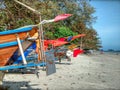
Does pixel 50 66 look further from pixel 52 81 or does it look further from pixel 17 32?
pixel 52 81

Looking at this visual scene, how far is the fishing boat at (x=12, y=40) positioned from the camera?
29.3ft

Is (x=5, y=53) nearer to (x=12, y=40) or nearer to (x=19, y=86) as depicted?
(x=12, y=40)

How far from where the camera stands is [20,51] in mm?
9070

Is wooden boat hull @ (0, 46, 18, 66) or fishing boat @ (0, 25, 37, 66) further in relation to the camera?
wooden boat hull @ (0, 46, 18, 66)

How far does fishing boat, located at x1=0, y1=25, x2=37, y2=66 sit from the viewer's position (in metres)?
8.92

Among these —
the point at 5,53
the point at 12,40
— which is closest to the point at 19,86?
the point at 5,53

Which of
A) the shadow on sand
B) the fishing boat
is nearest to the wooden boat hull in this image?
the fishing boat

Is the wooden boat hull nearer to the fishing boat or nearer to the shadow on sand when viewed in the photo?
the fishing boat

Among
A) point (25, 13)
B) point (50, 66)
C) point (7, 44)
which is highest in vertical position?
point (25, 13)

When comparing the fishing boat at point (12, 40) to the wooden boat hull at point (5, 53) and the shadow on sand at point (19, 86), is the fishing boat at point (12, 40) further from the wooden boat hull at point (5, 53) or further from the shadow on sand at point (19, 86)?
the shadow on sand at point (19, 86)

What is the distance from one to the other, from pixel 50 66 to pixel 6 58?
1.45 meters

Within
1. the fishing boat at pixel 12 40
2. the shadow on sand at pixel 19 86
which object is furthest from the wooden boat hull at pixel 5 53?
the shadow on sand at pixel 19 86

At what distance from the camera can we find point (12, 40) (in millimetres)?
9023

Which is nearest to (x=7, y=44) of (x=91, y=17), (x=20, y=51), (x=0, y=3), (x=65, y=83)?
(x=20, y=51)
